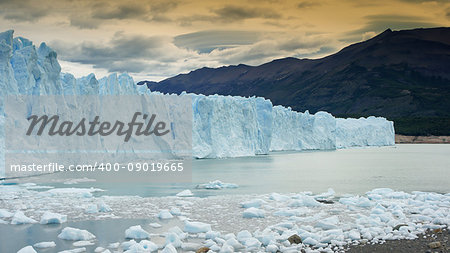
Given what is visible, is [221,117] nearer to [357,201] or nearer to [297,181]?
[297,181]

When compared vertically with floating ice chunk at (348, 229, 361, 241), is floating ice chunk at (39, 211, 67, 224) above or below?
above

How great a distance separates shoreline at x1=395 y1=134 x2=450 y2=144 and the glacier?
12354 mm

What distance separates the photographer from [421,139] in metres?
65.4

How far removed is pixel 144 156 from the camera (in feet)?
86.1

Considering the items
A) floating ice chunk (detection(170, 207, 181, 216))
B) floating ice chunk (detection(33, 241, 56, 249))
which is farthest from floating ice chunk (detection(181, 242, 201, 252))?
floating ice chunk (detection(170, 207, 181, 216))

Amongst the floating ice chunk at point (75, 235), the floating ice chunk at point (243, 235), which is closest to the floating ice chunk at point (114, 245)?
the floating ice chunk at point (75, 235)

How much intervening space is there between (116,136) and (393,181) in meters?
14.2

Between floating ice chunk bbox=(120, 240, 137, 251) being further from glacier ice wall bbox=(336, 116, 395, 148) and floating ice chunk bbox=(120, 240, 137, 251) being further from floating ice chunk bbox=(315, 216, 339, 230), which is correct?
glacier ice wall bbox=(336, 116, 395, 148)

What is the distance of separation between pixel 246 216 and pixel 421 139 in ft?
201

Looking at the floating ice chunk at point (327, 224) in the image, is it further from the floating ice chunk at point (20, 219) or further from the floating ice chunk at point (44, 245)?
the floating ice chunk at point (20, 219)

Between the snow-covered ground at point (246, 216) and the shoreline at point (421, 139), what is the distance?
54382mm

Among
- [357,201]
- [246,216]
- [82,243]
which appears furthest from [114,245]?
[357,201]

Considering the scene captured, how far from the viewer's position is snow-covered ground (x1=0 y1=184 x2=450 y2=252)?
802 centimetres

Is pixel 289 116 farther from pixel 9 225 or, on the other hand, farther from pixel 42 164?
pixel 9 225
